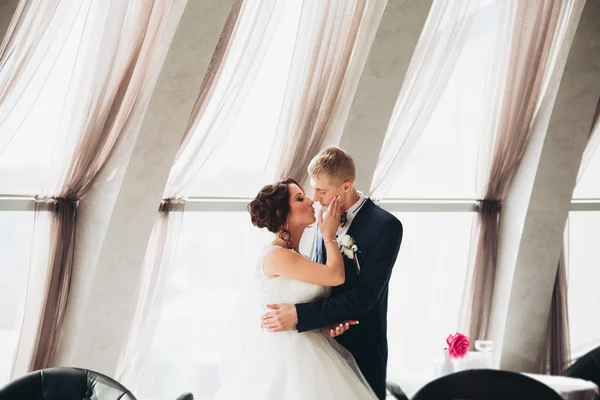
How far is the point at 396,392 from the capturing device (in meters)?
4.03

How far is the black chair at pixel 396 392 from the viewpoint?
3977mm

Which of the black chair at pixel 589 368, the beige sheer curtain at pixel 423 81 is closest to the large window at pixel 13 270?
the beige sheer curtain at pixel 423 81

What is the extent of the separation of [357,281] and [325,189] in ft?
1.50

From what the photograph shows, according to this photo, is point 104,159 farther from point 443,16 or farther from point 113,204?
point 443,16

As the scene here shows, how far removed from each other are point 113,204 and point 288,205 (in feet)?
4.27

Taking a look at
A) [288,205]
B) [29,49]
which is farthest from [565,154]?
[29,49]

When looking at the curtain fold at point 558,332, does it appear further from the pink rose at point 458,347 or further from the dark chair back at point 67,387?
the dark chair back at point 67,387

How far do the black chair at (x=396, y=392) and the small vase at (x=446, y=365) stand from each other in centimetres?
50

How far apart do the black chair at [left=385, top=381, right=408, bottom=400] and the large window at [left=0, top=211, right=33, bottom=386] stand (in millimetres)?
2295

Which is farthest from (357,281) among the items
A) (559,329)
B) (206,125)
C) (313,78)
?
(559,329)

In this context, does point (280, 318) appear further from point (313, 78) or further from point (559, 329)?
point (559, 329)

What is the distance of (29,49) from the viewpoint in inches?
138

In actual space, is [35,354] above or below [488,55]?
below

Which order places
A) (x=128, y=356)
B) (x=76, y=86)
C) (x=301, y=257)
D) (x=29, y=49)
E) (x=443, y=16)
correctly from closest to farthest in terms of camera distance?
(x=301, y=257) → (x=29, y=49) → (x=76, y=86) → (x=128, y=356) → (x=443, y=16)
